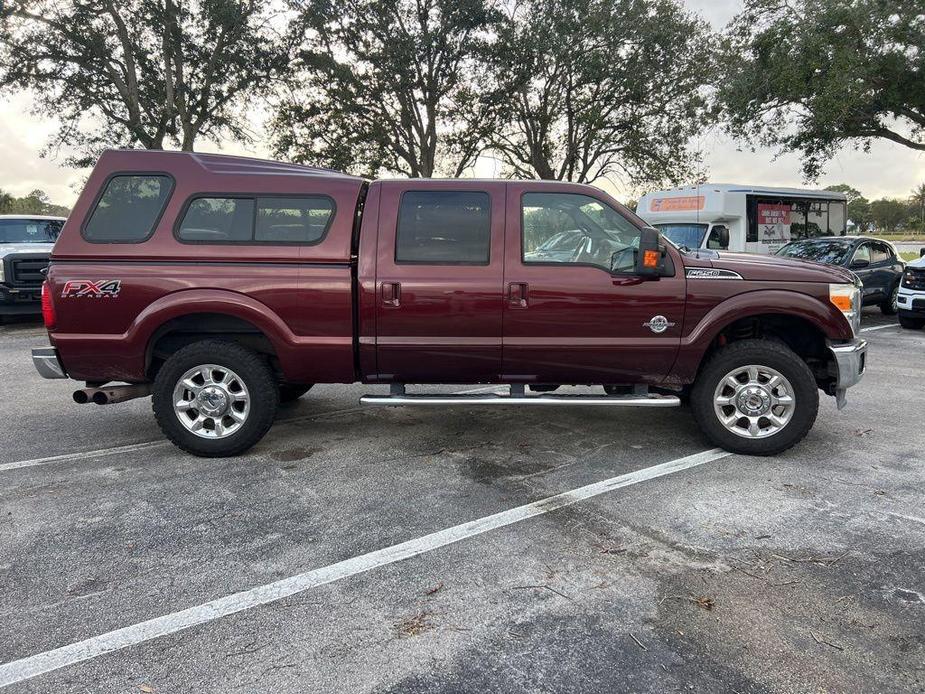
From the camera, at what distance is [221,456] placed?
4484mm

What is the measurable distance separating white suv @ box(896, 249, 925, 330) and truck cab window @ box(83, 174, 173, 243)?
11717mm

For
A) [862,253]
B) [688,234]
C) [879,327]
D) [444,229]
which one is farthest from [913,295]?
[444,229]

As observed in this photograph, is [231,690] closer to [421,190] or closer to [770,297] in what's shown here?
[421,190]

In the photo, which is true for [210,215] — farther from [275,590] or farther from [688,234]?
[688,234]

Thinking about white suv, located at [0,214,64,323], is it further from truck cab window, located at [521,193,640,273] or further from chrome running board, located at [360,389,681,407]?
truck cab window, located at [521,193,640,273]

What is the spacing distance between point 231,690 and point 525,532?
5.34 feet

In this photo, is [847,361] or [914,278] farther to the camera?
[914,278]

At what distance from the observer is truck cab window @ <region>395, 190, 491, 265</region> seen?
4.38 meters

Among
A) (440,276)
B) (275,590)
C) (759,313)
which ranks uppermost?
(440,276)

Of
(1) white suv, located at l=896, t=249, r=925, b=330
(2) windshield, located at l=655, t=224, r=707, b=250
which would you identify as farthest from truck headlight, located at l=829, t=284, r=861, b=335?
(2) windshield, located at l=655, t=224, r=707, b=250

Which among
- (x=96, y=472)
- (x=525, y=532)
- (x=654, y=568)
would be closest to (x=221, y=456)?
(x=96, y=472)

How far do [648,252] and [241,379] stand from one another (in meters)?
2.87

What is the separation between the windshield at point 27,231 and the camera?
11.7 m

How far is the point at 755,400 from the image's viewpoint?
177 inches
